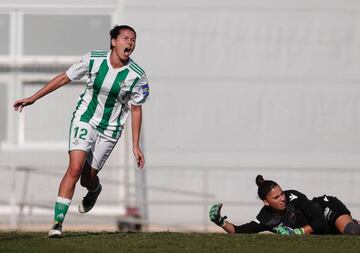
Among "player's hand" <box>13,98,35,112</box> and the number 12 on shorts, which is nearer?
"player's hand" <box>13,98,35,112</box>

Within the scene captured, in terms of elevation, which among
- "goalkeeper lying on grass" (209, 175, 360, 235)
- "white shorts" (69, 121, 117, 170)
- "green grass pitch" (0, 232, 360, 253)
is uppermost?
"white shorts" (69, 121, 117, 170)

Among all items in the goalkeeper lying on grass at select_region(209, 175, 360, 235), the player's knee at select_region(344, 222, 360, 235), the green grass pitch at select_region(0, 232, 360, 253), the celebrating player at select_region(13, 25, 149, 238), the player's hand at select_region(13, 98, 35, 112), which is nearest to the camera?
the green grass pitch at select_region(0, 232, 360, 253)

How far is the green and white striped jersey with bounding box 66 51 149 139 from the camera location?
9.59 m

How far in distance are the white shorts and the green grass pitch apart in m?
0.67

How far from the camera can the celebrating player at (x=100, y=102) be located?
9.50 meters

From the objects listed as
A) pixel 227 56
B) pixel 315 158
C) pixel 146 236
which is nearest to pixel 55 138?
pixel 227 56

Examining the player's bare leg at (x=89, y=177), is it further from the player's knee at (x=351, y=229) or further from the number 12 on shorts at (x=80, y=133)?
the player's knee at (x=351, y=229)

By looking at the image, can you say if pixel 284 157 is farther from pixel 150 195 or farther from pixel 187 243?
pixel 187 243

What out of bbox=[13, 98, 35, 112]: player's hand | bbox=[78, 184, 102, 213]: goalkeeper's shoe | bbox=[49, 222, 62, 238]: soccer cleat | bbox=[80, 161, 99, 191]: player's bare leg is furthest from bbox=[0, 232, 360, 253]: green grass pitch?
bbox=[13, 98, 35, 112]: player's hand

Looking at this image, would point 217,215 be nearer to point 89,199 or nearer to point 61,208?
point 89,199

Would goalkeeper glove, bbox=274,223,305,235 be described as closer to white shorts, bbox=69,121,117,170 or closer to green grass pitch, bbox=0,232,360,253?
green grass pitch, bbox=0,232,360,253

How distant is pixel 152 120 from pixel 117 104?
511cm

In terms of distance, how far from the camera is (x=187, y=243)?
30.6 ft

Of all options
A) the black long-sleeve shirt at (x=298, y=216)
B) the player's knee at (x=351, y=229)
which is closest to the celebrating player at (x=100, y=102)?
the black long-sleeve shirt at (x=298, y=216)
